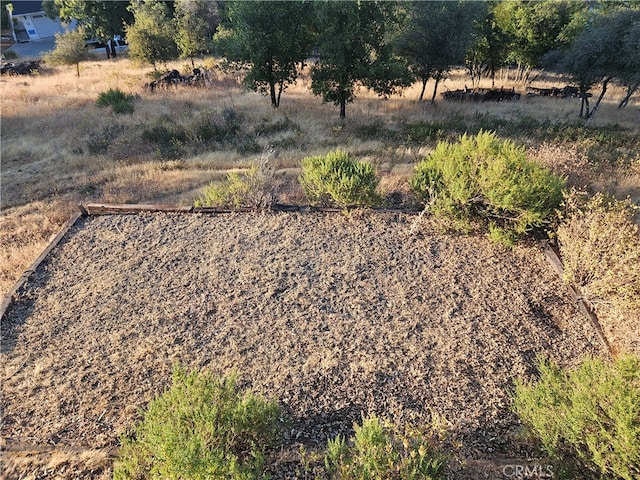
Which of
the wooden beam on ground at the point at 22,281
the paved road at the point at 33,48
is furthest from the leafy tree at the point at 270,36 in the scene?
the paved road at the point at 33,48

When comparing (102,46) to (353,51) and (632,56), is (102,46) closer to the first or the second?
(353,51)

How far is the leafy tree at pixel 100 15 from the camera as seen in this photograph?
29.8m

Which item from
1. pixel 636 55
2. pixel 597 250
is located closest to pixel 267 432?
pixel 597 250

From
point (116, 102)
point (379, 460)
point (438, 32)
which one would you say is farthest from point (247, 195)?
point (438, 32)

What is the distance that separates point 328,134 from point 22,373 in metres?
12.1

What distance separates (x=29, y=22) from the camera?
4194 centimetres

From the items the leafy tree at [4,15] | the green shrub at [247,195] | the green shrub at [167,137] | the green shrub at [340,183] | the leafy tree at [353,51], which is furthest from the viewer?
the leafy tree at [4,15]

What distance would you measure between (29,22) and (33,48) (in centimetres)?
736

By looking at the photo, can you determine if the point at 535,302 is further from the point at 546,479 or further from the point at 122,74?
→ the point at 122,74

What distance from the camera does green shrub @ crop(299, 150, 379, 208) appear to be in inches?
283

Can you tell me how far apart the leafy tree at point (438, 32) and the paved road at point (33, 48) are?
109 feet

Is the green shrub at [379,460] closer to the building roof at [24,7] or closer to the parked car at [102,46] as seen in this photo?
the parked car at [102,46]

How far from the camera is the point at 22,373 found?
4.54 m

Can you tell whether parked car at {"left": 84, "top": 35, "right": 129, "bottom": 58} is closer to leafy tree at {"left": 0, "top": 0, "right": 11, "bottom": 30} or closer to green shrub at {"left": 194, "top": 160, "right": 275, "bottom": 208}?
leafy tree at {"left": 0, "top": 0, "right": 11, "bottom": 30}
